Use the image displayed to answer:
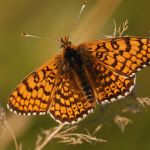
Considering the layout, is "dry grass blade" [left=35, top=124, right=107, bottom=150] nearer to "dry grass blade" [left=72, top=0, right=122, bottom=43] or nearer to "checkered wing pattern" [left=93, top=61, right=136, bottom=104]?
"checkered wing pattern" [left=93, top=61, right=136, bottom=104]

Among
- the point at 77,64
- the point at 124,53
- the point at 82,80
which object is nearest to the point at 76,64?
the point at 77,64

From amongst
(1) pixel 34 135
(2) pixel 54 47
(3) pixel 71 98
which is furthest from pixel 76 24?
(3) pixel 71 98

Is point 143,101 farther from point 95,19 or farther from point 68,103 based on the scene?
point 95,19

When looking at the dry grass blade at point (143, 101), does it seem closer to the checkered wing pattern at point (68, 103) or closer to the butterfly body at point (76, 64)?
the checkered wing pattern at point (68, 103)

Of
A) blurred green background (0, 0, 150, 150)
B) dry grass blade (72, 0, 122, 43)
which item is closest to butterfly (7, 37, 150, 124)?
blurred green background (0, 0, 150, 150)

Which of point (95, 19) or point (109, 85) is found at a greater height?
point (95, 19)

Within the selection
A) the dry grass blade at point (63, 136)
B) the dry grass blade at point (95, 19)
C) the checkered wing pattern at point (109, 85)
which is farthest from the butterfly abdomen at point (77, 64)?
the dry grass blade at point (95, 19)
